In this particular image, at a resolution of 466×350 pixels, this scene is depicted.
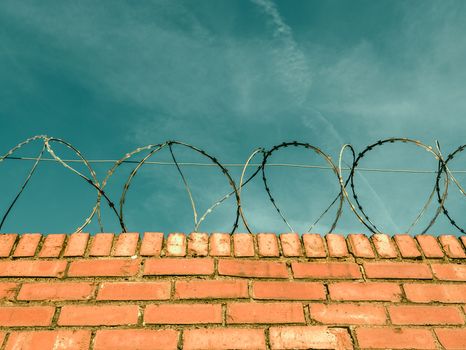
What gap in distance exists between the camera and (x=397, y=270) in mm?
1938

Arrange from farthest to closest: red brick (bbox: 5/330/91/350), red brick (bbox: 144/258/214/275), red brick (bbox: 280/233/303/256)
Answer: red brick (bbox: 280/233/303/256), red brick (bbox: 144/258/214/275), red brick (bbox: 5/330/91/350)

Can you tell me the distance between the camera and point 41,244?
1.95m

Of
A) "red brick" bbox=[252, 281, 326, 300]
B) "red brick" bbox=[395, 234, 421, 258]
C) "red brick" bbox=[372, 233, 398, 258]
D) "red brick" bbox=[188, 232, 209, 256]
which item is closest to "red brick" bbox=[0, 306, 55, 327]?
"red brick" bbox=[188, 232, 209, 256]

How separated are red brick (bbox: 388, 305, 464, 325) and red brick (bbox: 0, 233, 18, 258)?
5.98 ft

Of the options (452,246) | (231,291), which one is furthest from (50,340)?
(452,246)

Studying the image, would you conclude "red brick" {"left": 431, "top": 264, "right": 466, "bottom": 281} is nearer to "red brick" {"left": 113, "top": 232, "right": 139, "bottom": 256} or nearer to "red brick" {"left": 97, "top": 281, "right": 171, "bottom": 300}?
"red brick" {"left": 97, "top": 281, "right": 171, "bottom": 300}

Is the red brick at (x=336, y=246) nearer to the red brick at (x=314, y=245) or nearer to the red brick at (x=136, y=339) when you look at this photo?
the red brick at (x=314, y=245)

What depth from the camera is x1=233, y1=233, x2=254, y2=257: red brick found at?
76.3 inches

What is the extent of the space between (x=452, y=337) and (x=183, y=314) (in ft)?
3.89

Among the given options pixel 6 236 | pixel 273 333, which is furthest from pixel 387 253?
pixel 6 236

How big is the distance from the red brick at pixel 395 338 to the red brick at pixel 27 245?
1568mm

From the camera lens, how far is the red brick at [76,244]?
191 cm

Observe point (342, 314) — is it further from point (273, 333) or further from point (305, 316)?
point (273, 333)

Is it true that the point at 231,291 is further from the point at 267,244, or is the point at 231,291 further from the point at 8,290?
the point at 8,290
